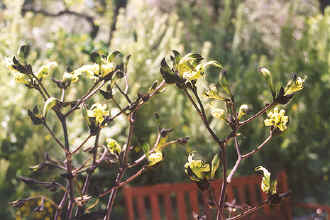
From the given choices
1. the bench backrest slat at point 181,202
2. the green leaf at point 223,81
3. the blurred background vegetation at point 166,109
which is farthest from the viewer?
the blurred background vegetation at point 166,109

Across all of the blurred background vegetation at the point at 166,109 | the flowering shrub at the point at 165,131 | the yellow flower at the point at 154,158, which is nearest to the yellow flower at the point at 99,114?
the flowering shrub at the point at 165,131

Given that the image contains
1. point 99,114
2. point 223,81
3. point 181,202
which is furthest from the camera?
point 181,202

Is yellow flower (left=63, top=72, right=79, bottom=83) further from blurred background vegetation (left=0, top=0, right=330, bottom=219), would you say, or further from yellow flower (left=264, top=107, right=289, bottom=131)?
blurred background vegetation (left=0, top=0, right=330, bottom=219)

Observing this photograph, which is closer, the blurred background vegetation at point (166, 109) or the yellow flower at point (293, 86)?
the yellow flower at point (293, 86)

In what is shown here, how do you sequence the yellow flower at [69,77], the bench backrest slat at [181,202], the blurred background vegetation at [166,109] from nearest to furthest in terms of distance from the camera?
1. the yellow flower at [69,77]
2. the bench backrest slat at [181,202]
3. the blurred background vegetation at [166,109]

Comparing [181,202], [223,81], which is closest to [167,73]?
[223,81]

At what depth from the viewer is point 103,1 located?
26.8 ft

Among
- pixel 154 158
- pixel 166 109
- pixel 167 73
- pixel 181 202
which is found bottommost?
pixel 181 202

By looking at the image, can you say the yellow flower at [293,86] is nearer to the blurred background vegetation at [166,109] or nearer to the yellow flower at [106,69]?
the yellow flower at [106,69]

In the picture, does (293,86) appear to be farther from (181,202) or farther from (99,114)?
(181,202)

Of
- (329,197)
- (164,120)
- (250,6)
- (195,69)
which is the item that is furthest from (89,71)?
(250,6)

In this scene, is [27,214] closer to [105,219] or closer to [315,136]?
[105,219]

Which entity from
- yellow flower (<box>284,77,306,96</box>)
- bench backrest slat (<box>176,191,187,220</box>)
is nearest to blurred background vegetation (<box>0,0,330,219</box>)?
bench backrest slat (<box>176,191,187,220</box>)

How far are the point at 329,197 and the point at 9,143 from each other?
276 cm
